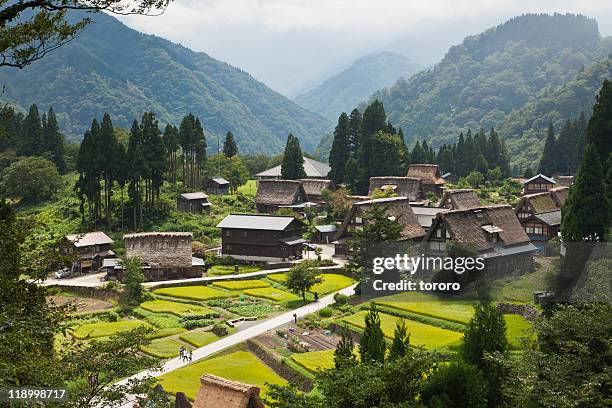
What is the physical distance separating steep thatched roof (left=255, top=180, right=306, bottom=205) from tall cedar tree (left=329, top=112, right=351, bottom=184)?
7.55 meters

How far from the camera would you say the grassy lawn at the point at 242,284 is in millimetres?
39281

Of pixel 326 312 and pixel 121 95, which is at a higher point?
pixel 121 95

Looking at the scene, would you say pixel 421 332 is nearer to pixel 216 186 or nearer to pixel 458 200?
pixel 458 200

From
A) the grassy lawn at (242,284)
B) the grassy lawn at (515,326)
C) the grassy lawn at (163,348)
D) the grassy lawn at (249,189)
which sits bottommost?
the grassy lawn at (163,348)

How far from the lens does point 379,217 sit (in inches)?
1407

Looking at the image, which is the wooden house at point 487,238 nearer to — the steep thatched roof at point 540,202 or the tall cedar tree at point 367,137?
the steep thatched roof at point 540,202

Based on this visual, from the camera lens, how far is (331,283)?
39688mm

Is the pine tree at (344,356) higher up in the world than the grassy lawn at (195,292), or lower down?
higher up

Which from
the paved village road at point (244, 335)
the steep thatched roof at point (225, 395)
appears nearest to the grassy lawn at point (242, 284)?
the paved village road at point (244, 335)

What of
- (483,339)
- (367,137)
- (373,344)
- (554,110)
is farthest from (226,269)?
(554,110)

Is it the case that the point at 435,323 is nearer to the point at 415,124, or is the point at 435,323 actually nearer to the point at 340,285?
the point at 340,285

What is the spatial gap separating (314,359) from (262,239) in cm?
2212

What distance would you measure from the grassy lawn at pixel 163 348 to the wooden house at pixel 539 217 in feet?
84.1

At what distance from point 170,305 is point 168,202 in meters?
21.0
